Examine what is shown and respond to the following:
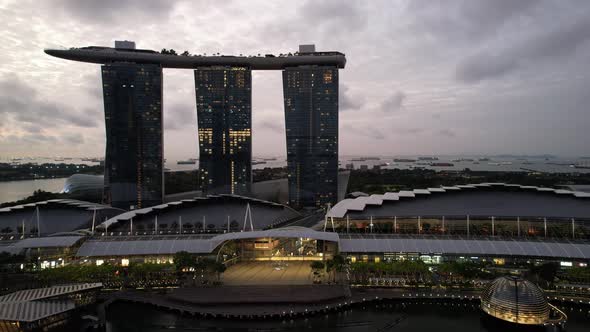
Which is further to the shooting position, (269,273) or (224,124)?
(224,124)

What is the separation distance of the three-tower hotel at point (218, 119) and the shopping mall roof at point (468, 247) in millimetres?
60696

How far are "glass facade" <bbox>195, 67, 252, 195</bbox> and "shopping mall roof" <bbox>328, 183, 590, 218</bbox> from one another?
55783mm

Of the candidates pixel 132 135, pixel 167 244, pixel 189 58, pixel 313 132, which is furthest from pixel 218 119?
pixel 167 244

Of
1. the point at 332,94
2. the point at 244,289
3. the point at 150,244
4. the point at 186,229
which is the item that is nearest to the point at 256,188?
the point at 332,94

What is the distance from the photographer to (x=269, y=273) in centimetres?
5125

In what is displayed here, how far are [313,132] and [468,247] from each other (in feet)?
224

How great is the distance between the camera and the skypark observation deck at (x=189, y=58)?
351 feet

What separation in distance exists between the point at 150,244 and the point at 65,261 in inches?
468

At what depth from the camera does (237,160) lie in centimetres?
11569

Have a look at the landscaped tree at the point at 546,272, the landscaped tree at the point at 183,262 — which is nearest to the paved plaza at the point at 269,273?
the landscaped tree at the point at 183,262

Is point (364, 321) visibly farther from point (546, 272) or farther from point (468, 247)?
point (546, 272)

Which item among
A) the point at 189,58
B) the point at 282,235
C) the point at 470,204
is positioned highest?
the point at 189,58

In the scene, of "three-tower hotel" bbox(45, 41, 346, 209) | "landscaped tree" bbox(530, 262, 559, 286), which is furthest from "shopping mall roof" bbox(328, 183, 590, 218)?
"three-tower hotel" bbox(45, 41, 346, 209)

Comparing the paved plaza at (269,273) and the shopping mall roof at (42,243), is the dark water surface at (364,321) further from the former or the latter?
the shopping mall roof at (42,243)
